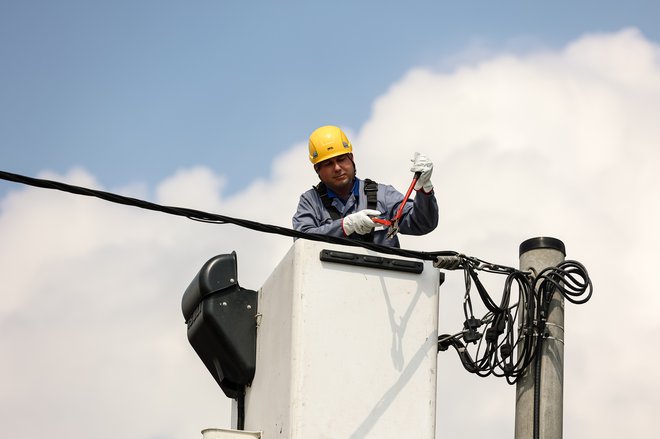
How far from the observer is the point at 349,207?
9.34 meters

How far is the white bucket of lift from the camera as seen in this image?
774 centimetres

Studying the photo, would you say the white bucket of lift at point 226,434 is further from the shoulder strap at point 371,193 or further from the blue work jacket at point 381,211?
the shoulder strap at point 371,193

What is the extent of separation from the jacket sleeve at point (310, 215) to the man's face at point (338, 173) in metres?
0.18

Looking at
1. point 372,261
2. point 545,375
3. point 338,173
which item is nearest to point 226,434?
point 372,261

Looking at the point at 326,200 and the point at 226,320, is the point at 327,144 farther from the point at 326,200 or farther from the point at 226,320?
the point at 226,320

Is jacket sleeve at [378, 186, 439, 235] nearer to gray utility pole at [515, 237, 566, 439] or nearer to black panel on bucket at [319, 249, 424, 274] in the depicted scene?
gray utility pole at [515, 237, 566, 439]

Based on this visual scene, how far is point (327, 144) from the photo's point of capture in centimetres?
972

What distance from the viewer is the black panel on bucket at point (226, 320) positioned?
8508 mm

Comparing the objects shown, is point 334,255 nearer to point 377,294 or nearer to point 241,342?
point 377,294

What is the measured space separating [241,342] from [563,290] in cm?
200

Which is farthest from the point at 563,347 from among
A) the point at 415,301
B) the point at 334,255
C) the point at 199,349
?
the point at 199,349

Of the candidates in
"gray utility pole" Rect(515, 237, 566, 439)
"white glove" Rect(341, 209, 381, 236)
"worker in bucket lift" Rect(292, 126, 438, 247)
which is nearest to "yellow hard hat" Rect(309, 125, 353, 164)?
"worker in bucket lift" Rect(292, 126, 438, 247)

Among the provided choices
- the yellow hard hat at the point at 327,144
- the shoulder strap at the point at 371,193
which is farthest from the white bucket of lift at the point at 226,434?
the yellow hard hat at the point at 327,144

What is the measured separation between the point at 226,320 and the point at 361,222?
→ 1031mm
